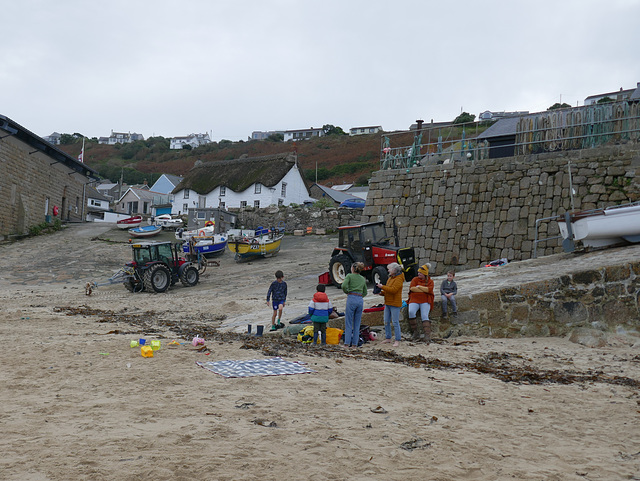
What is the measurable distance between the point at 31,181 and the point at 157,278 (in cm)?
1835

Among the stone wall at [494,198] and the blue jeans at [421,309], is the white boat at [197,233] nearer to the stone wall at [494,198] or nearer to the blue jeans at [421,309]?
the stone wall at [494,198]

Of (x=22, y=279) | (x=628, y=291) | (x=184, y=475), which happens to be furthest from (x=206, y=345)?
(x=22, y=279)

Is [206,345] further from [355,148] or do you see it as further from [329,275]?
[355,148]

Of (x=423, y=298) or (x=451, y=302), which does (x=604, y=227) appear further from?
(x=423, y=298)

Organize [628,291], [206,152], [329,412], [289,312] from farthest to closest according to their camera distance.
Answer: [206,152]
[289,312]
[628,291]
[329,412]

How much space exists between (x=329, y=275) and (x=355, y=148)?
6186 cm

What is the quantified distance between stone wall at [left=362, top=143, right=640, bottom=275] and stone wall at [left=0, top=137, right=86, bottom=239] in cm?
2105

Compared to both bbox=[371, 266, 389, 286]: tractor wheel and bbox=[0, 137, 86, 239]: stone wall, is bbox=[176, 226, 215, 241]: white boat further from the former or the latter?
bbox=[371, 266, 389, 286]: tractor wheel

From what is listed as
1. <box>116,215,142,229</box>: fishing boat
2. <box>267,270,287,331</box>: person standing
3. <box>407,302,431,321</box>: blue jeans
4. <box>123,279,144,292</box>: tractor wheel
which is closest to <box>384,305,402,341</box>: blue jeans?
<box>407,302,431,321</box>: blue jeans

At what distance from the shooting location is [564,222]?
12.4m

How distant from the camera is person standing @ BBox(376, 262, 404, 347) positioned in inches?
348

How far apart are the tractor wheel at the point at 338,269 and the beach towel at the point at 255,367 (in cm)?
887

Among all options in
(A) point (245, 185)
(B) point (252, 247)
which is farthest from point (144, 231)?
(A) point (245, 185)

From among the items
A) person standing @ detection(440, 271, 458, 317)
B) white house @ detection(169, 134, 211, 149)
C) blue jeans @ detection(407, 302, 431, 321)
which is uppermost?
white house @ detection(169, 134, 211, 149)
